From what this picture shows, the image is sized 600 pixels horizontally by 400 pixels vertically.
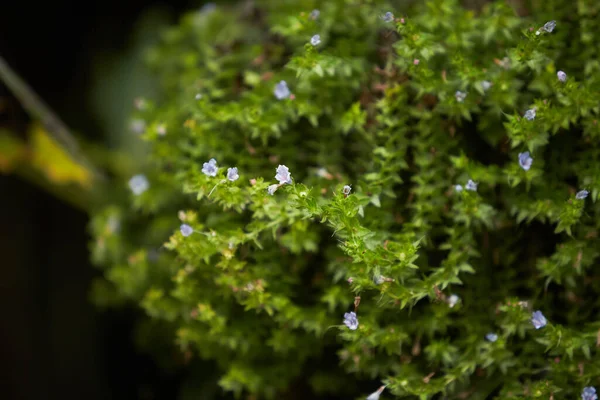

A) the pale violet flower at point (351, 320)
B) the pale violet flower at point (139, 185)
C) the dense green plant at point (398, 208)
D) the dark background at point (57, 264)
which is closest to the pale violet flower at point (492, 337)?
the dense green plant at point (398, 208)

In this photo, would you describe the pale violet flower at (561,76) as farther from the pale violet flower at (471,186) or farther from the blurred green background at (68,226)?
the blurred green background at (68,226)

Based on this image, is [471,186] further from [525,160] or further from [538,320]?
[538,320]

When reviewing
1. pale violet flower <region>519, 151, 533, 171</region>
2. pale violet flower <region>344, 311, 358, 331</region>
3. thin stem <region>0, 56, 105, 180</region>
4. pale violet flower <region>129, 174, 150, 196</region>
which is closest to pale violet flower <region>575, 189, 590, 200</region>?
pale violet flower <region>519, 151, 533, 171</region>

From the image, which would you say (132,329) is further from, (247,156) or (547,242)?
(547,242)

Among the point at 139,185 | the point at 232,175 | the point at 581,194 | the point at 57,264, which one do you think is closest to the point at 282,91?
the point at 232,175

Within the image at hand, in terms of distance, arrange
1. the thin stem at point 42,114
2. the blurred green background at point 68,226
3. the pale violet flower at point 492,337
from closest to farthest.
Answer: the pale violet flower at point 492,337 < the thin stem at point 42,114 < the blurred green background at point 68,226

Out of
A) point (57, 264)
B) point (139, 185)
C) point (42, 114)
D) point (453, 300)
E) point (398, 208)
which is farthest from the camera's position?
point (57, 264)

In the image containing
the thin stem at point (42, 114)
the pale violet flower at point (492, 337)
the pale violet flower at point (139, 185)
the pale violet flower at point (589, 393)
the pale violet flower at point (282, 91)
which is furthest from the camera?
the thin stem at point (42, 114)

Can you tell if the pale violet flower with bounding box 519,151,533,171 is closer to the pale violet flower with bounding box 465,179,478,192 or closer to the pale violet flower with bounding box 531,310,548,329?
the pale violet flower with bounding box 465,179,478,192
